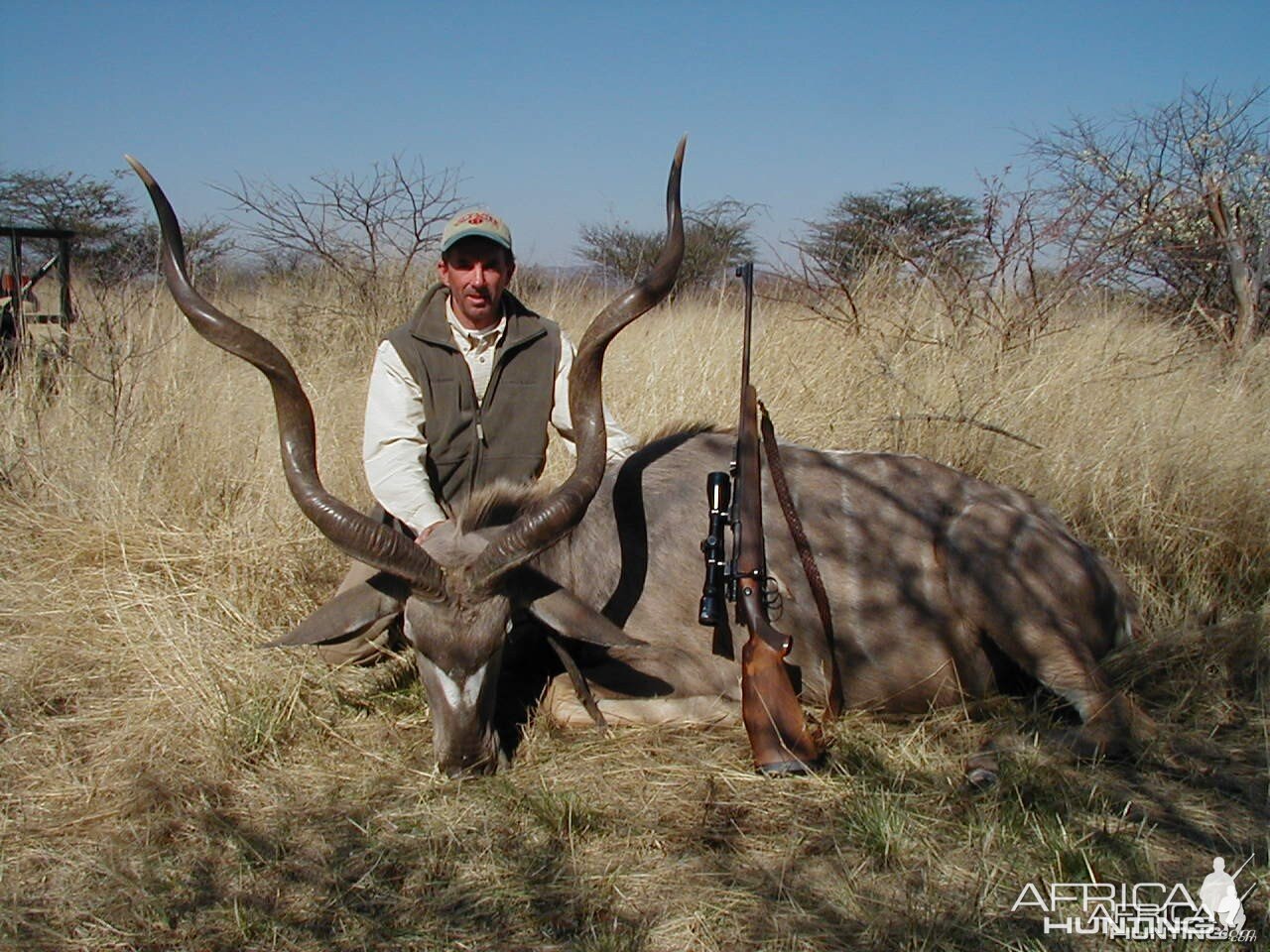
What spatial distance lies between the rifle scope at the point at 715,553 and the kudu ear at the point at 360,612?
3.03ft

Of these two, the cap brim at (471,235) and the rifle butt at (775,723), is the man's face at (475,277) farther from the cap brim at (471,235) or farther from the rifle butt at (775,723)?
the rifle butt at (775,723)

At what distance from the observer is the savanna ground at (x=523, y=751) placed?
249 centimetres

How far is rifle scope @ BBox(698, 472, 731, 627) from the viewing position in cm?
334

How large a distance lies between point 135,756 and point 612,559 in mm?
1599

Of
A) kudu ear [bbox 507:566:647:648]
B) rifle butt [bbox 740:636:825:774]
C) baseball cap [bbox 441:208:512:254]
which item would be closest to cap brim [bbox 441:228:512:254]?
baseball cap [bbox 441:208:512:254]

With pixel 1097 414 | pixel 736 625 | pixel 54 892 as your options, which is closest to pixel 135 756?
pixel 54 892

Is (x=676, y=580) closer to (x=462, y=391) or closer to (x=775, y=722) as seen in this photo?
(x=775, y=722)

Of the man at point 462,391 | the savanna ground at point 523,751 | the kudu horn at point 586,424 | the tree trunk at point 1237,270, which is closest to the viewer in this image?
the savanna ground at point 523,751

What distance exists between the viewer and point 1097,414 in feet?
18.3

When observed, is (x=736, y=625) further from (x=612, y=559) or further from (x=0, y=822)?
(x=0, y=822)

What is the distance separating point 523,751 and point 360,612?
2.17 ft
